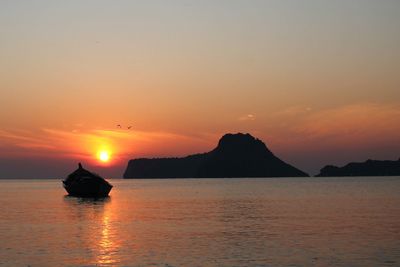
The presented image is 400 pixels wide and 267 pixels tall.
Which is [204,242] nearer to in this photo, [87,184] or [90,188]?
[87,184]

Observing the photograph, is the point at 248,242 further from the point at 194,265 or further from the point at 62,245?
the point at 62,245

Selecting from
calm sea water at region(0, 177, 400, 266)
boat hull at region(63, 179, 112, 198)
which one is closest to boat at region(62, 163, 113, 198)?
boat hull at region(63, 179, 112, 198)

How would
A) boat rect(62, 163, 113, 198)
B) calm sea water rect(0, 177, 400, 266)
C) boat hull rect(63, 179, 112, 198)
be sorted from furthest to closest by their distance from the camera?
1. boat hull rect(63, 179, 112, 198)
2. boat rect(62, 163, 113, 198)
3. calm sea water rect(0, 177, 400, 266)

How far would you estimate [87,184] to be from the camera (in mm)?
129500

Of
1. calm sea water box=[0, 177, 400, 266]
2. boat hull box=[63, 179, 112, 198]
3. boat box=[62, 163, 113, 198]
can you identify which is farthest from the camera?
boat hull box=[63, 179, 112, 198]

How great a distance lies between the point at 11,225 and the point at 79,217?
1394 cm

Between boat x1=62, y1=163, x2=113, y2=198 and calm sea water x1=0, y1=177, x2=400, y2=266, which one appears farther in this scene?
boat x1=62, y1=163, x2=113, y2=198

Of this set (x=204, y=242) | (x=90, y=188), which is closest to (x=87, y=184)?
(x=90, y=188)

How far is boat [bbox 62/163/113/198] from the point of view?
129 m

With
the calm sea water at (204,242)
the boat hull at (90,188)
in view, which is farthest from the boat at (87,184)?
the calm sea water at (204,242)

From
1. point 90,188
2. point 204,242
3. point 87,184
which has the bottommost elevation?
point 204,242

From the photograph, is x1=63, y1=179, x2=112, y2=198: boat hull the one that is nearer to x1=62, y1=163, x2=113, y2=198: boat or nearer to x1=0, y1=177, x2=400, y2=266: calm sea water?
x1=62, y1=163, x2=113, y2=198: boat

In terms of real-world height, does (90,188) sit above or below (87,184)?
below

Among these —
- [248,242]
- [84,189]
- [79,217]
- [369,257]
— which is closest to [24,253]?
[248,242]
